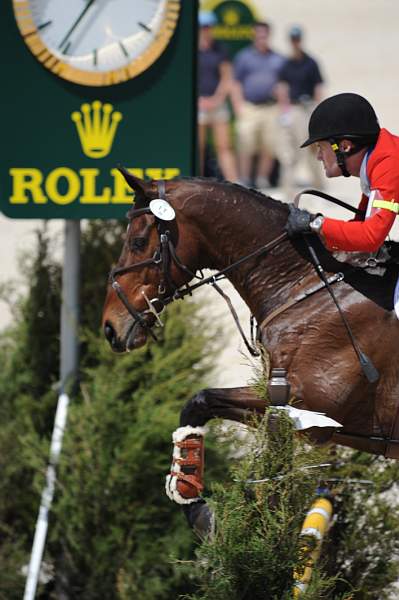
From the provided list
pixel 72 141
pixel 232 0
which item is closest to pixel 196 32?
pixel 72 141

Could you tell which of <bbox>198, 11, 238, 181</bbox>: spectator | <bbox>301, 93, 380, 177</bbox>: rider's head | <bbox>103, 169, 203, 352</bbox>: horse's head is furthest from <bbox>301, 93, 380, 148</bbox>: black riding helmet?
<bbox>198, 11, 238, 181</bbox>: spectator

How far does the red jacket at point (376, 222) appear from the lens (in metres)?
4.34

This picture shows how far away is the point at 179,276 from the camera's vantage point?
4.71 metres

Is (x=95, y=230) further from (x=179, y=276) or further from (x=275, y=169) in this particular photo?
(x=275, y=169)

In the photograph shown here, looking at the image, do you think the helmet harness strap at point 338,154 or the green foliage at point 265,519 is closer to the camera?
the green foliage at point 265,519

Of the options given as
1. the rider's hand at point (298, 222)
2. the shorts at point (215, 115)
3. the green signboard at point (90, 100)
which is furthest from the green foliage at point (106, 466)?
the shorts at point (215, 115)

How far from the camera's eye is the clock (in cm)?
604

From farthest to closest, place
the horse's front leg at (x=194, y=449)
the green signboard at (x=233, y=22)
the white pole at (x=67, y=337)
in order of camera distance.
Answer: the green signboard at (x=233, y=22) → the white pole at (x=67, y=337) → the horse's front leg at (x=194, y=449)

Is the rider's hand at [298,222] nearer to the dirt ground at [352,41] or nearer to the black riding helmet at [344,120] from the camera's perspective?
the black riding helmet at [344,120]

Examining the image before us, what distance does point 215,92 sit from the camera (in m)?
13.3

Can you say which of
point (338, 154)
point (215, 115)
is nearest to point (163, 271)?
point (338, 154)

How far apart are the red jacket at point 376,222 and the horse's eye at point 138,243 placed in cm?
73

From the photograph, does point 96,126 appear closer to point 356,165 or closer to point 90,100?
point 90,100

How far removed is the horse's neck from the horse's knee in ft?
1.31
